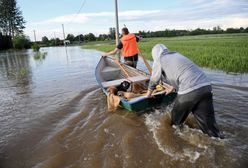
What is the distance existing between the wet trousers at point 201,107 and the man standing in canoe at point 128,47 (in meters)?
4.60

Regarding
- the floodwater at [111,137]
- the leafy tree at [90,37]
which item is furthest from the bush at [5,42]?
the floodwater at [111,137]

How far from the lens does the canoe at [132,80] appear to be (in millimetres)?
5098

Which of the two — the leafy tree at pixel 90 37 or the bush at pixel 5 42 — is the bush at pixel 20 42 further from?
the leafy tree at pixel 90 37

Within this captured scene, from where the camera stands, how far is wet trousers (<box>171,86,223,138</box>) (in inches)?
133

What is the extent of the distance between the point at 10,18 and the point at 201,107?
7189 cm

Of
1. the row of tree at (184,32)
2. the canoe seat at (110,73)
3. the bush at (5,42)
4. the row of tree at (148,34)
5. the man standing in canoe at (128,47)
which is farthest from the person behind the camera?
the row of tree at (148,34)

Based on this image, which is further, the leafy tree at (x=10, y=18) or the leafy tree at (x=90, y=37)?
the leafy tree at (x=90, y=37)

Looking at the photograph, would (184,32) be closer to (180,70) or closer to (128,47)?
(128,47)

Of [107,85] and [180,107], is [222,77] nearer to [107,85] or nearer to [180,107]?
[107,85]

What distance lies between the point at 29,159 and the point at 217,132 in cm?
324

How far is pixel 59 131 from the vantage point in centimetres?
513

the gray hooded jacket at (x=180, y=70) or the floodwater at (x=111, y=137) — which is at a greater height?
the gray hooded jacket at (x=180, y=70)

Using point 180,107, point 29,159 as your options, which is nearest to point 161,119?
point 180,107

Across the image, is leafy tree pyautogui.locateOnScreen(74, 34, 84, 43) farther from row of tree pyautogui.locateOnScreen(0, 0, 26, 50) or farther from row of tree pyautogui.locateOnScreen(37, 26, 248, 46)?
row of tree pyautogui.locateOnScreen(0, 0, 26, 50)
